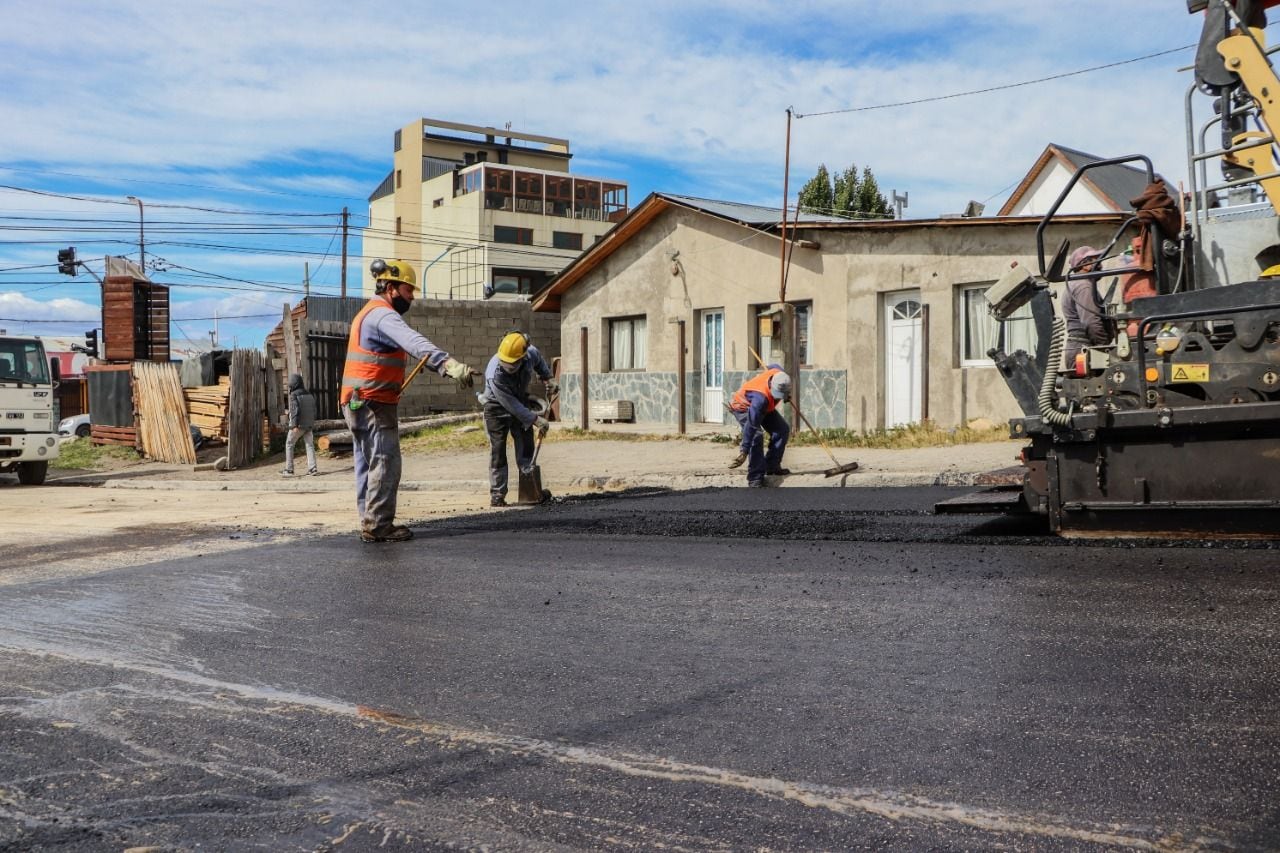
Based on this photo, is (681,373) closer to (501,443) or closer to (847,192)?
(501,443)

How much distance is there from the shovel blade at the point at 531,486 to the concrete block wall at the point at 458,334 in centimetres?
1490

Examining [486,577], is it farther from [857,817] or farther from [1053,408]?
[857,817]

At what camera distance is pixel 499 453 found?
1148 centimetres

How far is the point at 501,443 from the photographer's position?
11.5 metres

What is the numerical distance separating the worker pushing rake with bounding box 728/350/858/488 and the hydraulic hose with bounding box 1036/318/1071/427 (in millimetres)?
5093

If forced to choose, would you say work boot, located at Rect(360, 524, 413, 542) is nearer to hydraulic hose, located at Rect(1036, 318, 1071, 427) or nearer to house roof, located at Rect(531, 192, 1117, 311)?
hydraulic hose, located at Rect(1036, 318, 1071, 427)

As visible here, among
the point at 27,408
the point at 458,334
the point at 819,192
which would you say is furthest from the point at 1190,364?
the point at 819,192

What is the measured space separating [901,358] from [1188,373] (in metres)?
12.5

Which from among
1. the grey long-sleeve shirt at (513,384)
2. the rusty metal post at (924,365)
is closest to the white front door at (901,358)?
the rusty metal post at (924,365)

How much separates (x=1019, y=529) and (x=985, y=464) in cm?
450

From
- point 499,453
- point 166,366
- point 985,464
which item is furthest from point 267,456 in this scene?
point 985,464

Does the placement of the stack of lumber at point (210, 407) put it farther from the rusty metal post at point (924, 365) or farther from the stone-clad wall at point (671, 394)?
the rusty metal post at point (924, 365)

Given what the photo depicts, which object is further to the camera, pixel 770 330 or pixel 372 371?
pixel 770 330

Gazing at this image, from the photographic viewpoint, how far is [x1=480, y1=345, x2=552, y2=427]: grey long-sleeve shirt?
11305 mm
